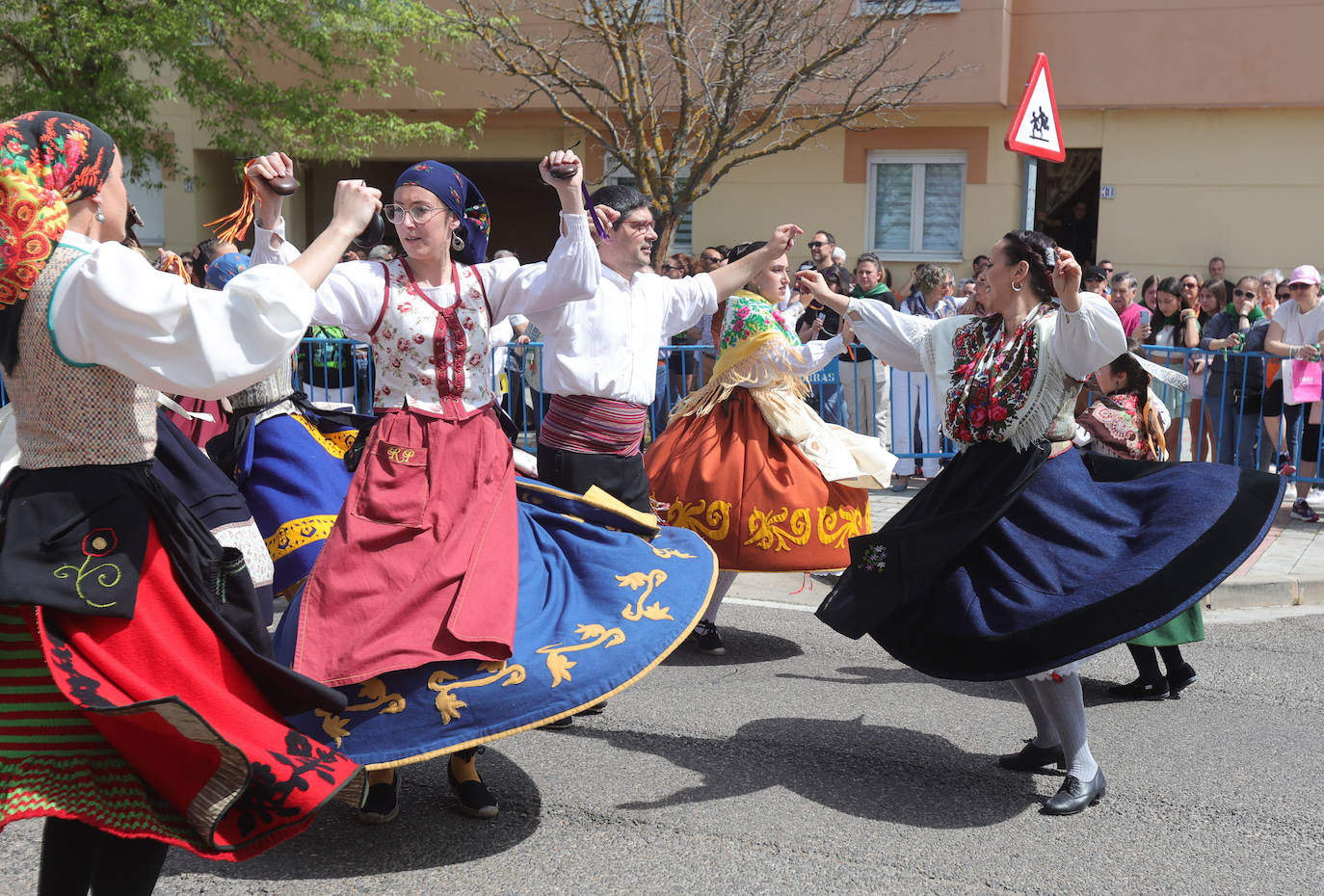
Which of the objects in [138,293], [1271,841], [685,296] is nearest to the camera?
[138,293]

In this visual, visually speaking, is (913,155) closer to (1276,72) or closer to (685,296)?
(1276,72)

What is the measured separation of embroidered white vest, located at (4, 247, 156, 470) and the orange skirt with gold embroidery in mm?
3267

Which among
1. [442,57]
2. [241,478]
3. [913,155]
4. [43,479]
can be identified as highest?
[442,57]

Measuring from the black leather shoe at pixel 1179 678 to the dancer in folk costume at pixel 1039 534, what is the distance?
116 centimetres

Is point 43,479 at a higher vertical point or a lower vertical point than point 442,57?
lower

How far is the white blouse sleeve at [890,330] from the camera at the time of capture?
184 inches

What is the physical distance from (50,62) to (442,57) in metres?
4.12

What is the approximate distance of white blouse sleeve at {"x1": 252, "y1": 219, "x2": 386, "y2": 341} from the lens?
12.3ft

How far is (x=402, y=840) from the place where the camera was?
3766 millimetres

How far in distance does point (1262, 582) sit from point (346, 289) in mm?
5380

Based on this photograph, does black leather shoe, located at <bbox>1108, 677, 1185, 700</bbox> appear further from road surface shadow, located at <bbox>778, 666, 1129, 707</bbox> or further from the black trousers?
the black trousers

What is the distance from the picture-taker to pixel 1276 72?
14.2m

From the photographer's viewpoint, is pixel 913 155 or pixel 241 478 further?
pixel 913 155

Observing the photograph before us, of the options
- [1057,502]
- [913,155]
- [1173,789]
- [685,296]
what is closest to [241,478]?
[685,296]
